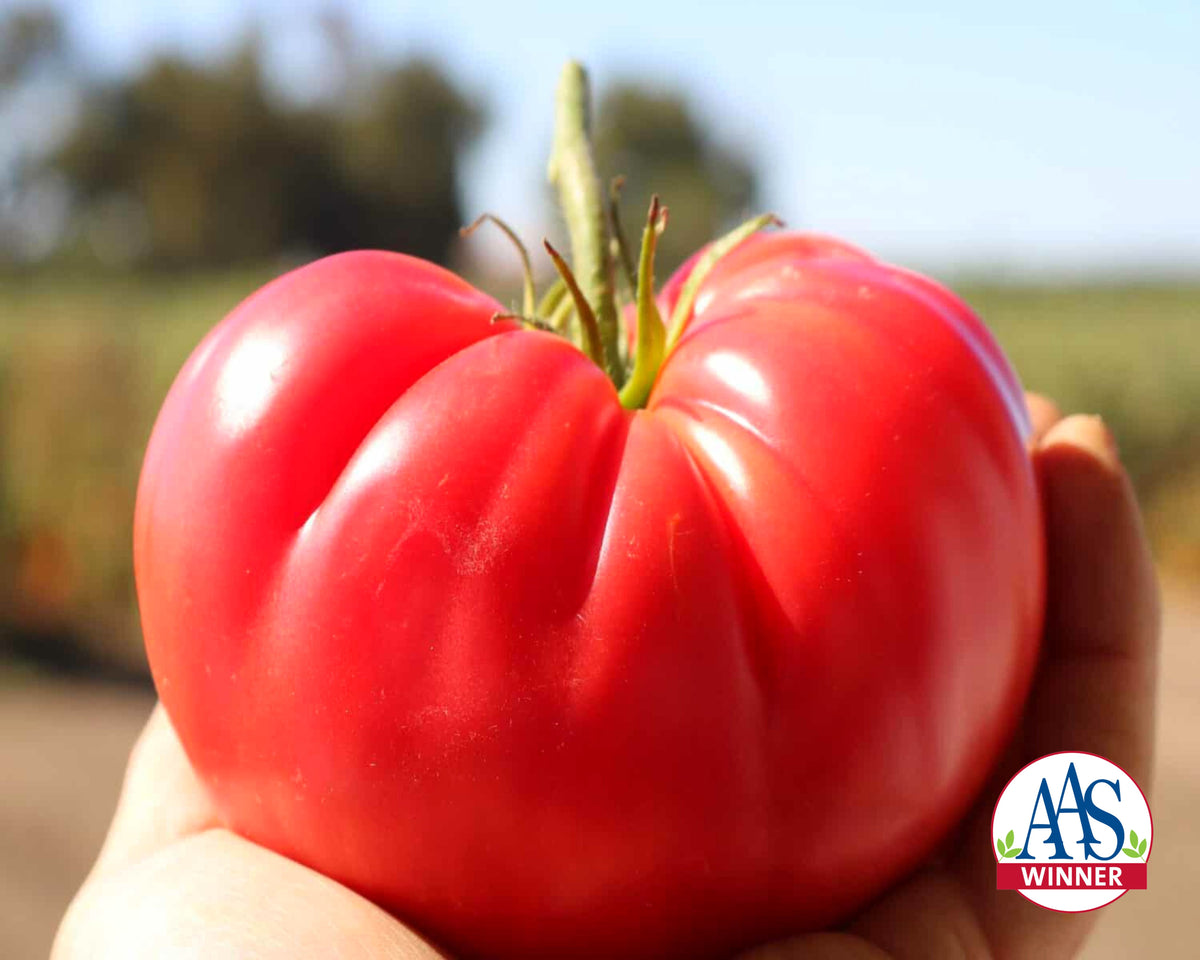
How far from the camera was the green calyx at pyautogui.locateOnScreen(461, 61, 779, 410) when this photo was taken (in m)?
1.10

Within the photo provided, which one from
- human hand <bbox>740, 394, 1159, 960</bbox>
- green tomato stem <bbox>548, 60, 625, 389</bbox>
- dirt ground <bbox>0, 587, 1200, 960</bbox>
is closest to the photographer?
green tomato stem <bbox>548, 60, 625, 389</bbox>

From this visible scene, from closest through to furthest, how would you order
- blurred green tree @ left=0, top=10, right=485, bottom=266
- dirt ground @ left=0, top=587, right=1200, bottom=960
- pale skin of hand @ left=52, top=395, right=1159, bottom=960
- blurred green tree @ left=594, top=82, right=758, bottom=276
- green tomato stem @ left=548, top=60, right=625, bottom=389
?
pale skin of hand @ left=52, top=395, right=1159, bottom=960 → green tomato stem @ left=548, top=60, right=625, bottom=389 → dirt ground @ left=0, top=587, right=1200, bottom=960 → blurred green tree @ left=0, top=10, right=485, bottom=266 → blurred green tree @ left=594, top=82, right=758, bottom=276

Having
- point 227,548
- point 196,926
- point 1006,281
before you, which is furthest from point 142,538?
point 1006,281

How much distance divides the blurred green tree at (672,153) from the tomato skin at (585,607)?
2631 cm

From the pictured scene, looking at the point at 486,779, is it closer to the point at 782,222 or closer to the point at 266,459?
the point at 266,459

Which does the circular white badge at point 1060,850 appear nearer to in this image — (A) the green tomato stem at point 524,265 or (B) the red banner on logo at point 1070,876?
(B) the red banner on logo at point 1070,876

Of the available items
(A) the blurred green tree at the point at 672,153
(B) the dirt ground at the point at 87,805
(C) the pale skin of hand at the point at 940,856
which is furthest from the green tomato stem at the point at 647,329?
(A) the blurred green tree at the point at 672,153

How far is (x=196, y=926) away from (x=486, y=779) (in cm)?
36

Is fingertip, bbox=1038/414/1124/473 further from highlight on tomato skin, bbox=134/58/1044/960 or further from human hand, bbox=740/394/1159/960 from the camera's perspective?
highlight on tomato skin, bbox=134/58/1044/960

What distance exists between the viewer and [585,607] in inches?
38.3

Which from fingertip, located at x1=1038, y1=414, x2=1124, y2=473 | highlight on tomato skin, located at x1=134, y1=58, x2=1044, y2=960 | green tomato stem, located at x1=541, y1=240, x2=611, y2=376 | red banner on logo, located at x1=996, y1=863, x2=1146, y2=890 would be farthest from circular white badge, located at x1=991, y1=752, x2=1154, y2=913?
green tomato stem, located at x1=541, y1=240, x2=611, y2=376

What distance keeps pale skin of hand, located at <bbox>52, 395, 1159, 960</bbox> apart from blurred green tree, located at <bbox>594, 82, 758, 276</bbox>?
25.9 m

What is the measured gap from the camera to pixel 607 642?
37.9 inches

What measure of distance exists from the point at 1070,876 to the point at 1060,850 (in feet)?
0.09
